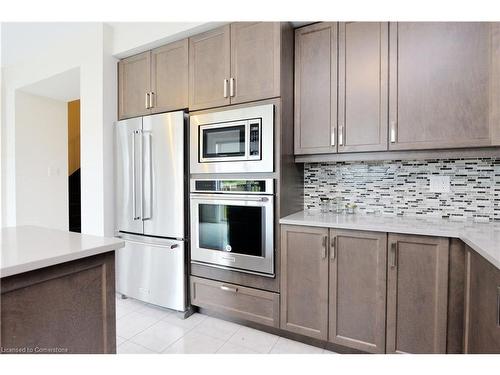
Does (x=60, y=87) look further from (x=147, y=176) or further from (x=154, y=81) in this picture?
(x=147, y=176)

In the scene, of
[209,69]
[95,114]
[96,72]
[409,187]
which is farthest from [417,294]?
[96,72]

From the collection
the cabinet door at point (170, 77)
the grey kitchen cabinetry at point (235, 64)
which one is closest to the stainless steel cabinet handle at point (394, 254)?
the grey kitchen cabinetry at point (235, 64)

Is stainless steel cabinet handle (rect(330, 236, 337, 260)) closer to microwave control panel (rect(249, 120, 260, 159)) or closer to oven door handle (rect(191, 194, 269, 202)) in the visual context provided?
oven door handle (rect(191, 194, 269, 202))

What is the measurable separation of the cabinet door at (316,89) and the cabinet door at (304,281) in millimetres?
651

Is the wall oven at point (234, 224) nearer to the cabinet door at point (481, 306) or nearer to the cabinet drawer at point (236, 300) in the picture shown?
the cabinet drawer at point (236, 300)

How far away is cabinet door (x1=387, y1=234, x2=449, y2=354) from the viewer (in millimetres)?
1445

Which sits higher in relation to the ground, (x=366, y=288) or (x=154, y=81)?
(x=154, y=81)

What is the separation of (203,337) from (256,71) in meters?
1.98

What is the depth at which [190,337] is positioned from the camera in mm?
1943

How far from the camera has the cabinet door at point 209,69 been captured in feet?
6.75

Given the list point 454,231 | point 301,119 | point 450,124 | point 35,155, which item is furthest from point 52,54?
point 454,231

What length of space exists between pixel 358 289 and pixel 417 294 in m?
0.31
